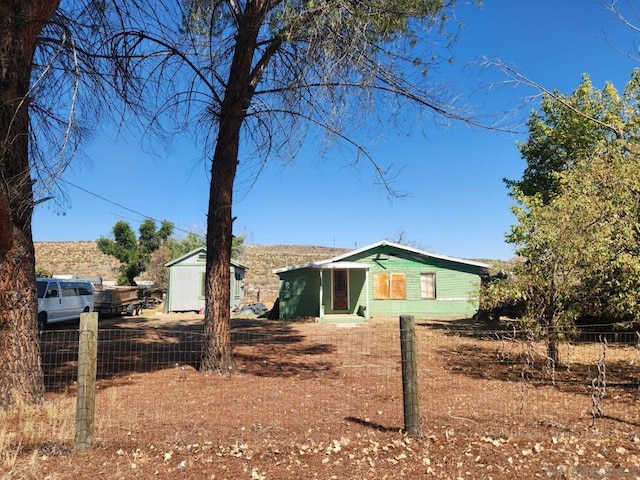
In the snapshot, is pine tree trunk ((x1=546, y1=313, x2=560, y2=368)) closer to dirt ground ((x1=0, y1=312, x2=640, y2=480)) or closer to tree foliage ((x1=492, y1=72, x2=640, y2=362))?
tree foliage ((x1=492, y1=72, x2=640, y2=362))

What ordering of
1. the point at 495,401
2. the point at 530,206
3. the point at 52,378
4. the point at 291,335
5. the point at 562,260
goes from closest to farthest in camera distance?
1. the point at 495,401
2. the point at 52,378
3. the point at 562,260
4. the point at 530,206
5. the point at 291,335

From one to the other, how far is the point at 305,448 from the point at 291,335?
10.5 m

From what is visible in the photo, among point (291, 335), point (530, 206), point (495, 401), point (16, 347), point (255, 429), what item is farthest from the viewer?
point (291, 335)

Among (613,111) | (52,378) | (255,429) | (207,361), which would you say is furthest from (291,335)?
(613,111)

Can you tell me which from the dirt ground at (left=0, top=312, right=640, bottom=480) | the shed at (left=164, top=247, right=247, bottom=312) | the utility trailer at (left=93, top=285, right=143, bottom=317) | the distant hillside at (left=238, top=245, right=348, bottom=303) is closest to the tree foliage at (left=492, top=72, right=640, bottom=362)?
the dirt ground at (left=0, top=312, right=640, bottom=480)

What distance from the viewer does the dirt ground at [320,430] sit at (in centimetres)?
382

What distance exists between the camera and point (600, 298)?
9102 millimetres

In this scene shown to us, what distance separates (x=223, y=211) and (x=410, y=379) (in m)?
4.68

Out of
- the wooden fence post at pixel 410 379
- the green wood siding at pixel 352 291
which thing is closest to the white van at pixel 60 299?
the green wood siding at pixel 352 291

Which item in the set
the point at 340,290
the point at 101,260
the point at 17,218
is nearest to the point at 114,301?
the point at 340,290

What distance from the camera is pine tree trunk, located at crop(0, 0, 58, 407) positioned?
5402mm

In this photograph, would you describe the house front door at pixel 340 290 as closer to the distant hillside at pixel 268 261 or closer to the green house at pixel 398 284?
the green house at pixel 398 284

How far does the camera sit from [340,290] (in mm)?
22250

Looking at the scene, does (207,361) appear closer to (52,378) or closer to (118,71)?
(52,378)
